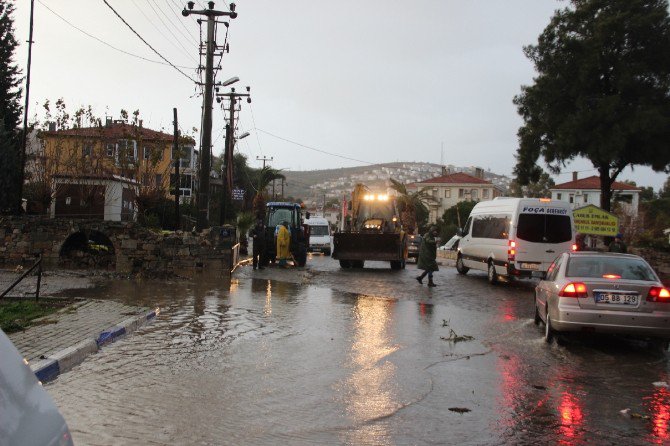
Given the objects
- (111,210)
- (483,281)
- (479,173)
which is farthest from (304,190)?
(483,281)

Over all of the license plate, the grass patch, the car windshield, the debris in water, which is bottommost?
the debris in water

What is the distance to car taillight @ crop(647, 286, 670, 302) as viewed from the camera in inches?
368

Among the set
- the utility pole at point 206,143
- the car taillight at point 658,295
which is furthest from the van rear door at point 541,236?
the utility pole at point 206,143

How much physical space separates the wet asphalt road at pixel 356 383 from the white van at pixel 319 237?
27547 mm

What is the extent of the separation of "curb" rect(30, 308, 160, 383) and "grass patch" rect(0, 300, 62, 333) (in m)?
1.30

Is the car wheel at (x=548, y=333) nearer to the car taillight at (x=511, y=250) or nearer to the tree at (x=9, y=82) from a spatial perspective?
the car taillight at (x=511, y=250)

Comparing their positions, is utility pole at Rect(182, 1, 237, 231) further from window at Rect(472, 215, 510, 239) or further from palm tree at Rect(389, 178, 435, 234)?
palm tree at Rect(389, 178, 435, 234)

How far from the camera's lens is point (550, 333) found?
10477 mm

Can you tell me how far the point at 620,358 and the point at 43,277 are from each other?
14703 mm

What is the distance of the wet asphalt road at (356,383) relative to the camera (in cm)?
562

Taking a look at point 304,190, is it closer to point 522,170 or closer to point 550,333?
point 522,170

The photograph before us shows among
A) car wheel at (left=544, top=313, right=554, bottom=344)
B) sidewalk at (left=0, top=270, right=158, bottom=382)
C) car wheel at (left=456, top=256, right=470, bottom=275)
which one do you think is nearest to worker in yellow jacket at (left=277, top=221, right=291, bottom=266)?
car wheel at (left=456, top=256, right=470, bottom=275)

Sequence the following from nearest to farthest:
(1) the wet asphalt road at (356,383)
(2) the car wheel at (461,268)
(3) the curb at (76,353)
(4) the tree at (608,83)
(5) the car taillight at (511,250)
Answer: (1) the wet asphalt road at (356,383) < (3) the curb at (76,353) < (5) the car taillight at (511,250) < (2) the car wheel at (461,268) < (4) the tree at (608,83)

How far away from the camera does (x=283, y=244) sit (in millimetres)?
25297
